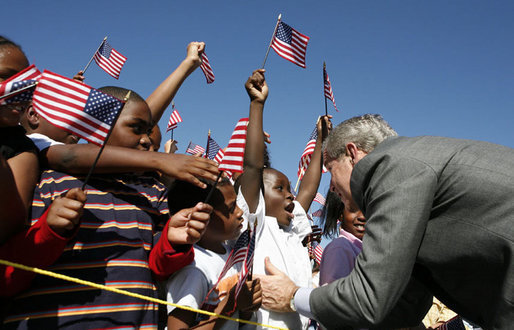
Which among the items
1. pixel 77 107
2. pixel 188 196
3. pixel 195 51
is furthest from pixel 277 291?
pixel 195 51

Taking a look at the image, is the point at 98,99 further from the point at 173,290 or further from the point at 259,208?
the point at 259,208

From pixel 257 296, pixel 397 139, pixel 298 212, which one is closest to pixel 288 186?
pixel 298 212

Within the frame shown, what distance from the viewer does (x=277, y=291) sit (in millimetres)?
2912

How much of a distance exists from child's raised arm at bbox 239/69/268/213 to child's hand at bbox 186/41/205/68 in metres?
0.55

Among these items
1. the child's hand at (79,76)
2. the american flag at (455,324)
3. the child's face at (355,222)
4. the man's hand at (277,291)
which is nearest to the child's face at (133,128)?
the man's hand at (277,291)

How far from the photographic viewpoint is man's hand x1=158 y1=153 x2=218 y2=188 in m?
2.16

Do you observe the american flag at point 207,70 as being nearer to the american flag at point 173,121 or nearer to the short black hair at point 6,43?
the american flag at point 173,121

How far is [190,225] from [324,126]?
347cm

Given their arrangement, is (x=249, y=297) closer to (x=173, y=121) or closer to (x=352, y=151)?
(x=352, y=151)

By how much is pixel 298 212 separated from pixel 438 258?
2.20 meters

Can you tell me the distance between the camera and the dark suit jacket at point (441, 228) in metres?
1.98

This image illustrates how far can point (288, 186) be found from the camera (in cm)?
425

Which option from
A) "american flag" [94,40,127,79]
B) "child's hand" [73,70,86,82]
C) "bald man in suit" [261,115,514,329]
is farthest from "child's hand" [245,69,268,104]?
"american flag" [94,40,127,79]

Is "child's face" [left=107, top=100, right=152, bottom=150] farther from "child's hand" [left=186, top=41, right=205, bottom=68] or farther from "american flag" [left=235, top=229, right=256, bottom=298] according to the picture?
"child's hand" [left=186, top=41, right=205, bottom=68]
